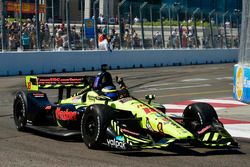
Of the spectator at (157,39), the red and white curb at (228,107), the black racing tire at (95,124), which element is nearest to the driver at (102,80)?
the black racing tire at (95,124)

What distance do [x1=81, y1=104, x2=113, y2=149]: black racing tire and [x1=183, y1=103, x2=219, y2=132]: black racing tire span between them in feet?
4.54

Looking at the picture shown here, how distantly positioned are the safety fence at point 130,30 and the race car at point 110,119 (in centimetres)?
1514

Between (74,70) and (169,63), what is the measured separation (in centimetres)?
914

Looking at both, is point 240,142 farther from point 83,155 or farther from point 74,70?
point 74,70

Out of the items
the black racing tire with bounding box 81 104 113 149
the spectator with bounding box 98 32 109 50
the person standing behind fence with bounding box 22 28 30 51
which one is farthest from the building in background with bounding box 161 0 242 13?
the black racing tire with bounding box 81 104 113 149

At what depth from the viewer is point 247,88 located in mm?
15938

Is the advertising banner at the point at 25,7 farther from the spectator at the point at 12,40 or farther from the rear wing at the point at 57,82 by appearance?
the rear wing at the point at 57,82

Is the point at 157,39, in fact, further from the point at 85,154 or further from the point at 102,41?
the point at 85,154

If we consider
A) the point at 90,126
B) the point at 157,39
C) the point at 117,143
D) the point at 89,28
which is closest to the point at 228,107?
the point at 90,126

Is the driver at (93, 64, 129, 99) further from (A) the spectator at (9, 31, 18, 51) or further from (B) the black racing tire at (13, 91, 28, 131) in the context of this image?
(A) the spectator at (9, 31, 18, 51)

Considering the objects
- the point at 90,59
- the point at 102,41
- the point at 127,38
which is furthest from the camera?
the point at 127,38

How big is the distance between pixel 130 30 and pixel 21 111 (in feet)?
74.4

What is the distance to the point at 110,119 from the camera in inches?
347

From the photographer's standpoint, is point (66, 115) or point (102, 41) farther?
point (102, 41)
